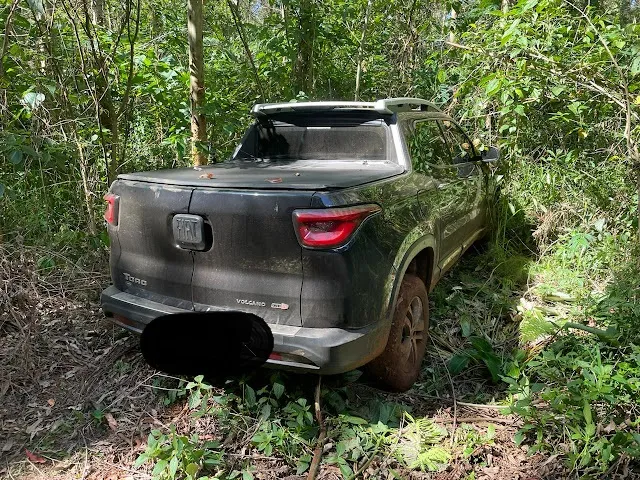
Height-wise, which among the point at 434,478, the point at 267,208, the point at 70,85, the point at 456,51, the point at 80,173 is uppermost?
the point at 456,51

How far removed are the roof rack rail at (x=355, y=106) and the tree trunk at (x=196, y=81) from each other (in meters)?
1.70

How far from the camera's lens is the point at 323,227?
2406 millimetres

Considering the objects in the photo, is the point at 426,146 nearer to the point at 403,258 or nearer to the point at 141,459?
the point at 403,258

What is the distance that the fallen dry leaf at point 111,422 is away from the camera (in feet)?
9.43

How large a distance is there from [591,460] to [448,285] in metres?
2.32

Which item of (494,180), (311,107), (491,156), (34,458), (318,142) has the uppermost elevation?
(311,107)

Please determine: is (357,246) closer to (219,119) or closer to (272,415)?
(272,415)

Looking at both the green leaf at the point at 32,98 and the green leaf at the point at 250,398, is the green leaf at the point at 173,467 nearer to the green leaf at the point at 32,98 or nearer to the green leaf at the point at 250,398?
the green leaf at the point at 250,398

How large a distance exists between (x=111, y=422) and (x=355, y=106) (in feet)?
8.55

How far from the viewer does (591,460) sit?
2516 mm

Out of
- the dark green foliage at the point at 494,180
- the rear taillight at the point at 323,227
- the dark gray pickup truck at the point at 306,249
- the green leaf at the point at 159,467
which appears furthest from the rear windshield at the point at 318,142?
the green leaf at the point at 159,467

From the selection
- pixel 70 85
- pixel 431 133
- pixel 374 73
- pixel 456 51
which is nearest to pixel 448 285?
pixel 431 133

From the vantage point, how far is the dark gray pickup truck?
244 centimetres

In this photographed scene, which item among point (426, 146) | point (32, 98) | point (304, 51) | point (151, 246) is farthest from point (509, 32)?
point (32, 98)
